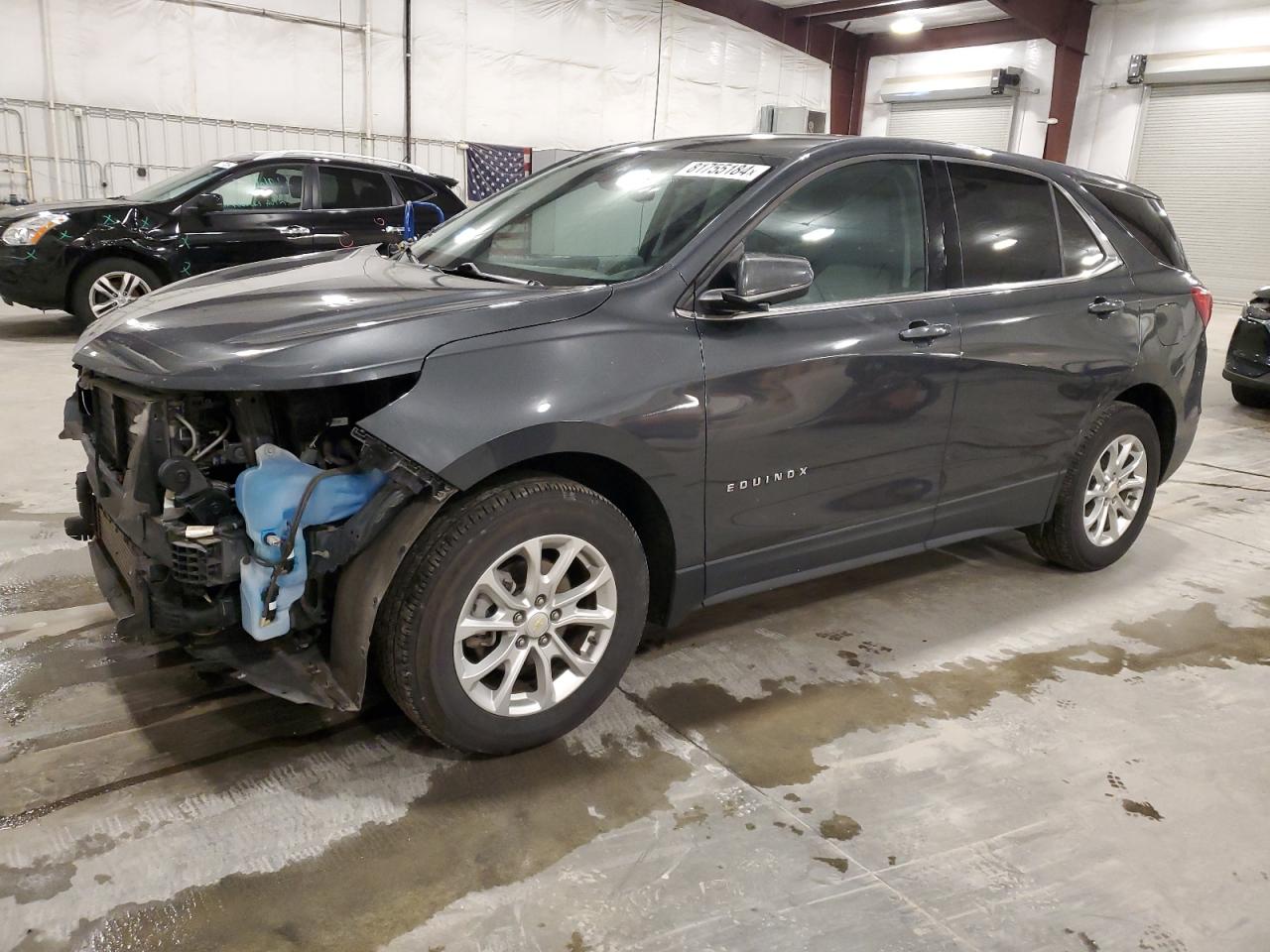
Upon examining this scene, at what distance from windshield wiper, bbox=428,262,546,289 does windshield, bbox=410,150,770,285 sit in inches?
0.8

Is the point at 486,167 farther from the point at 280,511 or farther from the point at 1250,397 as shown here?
the point at 280,511

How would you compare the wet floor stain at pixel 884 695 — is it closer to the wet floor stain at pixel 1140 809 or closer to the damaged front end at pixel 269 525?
the wet floor stain at pixel 1140 809

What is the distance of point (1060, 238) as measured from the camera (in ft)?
11.5

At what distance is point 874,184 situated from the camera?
298 cm

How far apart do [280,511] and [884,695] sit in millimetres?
1785

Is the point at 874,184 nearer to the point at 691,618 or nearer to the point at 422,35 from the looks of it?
the point at 691,618

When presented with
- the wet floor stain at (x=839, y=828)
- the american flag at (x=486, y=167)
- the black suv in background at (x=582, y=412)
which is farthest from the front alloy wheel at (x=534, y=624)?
the american flag at (x=486, y=167)

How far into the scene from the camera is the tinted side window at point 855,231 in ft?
9.12

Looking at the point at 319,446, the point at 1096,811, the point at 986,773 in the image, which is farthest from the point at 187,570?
the point at 1096,811

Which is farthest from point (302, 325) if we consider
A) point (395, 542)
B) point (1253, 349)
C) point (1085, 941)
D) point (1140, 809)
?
point (1253, 349)

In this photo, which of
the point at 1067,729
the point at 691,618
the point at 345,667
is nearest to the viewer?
the point at 345,667

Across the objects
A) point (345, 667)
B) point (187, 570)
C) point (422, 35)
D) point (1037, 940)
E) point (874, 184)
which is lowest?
point (1037, 940)

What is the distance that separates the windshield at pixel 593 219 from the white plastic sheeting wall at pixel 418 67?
1083cm

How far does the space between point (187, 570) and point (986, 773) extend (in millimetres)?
1974
